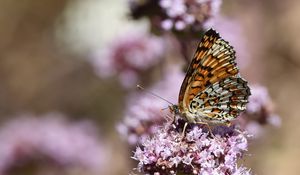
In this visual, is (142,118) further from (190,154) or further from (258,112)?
(190,154)

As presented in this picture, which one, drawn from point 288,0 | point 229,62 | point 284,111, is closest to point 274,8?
point 288,0

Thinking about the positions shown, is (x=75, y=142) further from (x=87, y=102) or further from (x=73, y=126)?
(x=87, y=102)

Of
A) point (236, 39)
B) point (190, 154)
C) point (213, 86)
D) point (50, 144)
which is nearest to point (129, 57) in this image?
point (50, 144)

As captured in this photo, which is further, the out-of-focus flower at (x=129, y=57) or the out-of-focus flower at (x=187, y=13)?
the out-of-focus flower at (x=129, y=57)

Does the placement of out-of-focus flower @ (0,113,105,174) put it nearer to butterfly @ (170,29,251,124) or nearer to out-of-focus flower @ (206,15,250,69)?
out-of-focus flower @ (206,15,250,69)

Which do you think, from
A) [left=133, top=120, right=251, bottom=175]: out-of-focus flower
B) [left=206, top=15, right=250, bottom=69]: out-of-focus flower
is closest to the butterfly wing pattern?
[left=133, top=120, right=251, bottom=175]: out-of-focus flower

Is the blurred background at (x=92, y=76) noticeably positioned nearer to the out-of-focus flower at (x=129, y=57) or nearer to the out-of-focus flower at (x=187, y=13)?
the out-of-focus flower at (x=129, y=57)

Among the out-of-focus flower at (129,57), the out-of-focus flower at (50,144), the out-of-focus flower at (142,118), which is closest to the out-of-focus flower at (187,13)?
the out-of-focus flower at (142,118)
